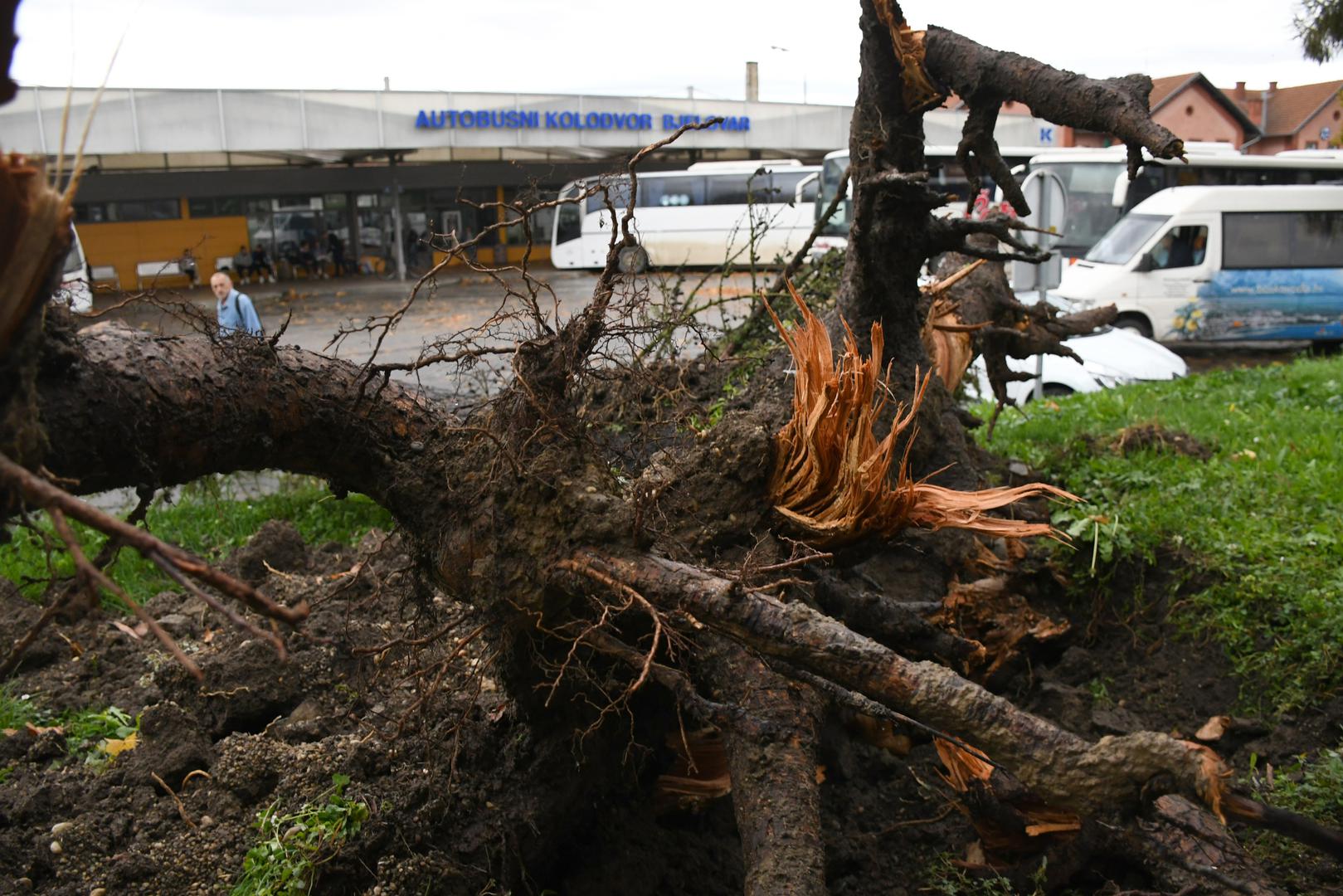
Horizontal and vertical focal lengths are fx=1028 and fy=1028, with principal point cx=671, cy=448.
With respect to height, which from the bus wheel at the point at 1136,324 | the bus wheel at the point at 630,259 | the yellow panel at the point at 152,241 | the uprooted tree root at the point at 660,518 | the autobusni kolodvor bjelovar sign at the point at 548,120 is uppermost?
the autobusni kolodvor bjelovar sign at the point at 548,120

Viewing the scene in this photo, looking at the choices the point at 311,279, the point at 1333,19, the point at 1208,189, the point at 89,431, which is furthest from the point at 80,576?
the point at 311,279

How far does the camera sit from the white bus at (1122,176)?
69.6ft

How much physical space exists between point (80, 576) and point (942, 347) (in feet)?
16.0

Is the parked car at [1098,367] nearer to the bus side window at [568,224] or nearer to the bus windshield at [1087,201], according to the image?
the bus windshield at [1087,201]

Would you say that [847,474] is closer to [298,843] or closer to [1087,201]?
[298,843]

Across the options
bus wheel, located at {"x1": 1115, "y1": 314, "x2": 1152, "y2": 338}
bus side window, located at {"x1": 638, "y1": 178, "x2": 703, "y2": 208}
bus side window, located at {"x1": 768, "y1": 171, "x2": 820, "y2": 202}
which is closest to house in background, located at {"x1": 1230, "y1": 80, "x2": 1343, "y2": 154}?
bus side window, located at {"x1": 768, "y1": 171, "x2": 820, "y2": 202}

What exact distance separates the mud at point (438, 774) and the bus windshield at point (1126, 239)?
13052 millimetres

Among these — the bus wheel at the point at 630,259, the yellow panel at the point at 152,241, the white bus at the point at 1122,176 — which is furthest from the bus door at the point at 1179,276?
the yellow panel at the point at 152,241

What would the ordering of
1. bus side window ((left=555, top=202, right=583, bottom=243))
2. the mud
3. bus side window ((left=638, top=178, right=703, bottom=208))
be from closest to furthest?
the mud, bus side window ((left=638, top=178, right=703, bottom=208)), bus side window ((left=555, top=202, right=583, bottom=243))

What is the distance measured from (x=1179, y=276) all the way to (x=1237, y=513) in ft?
40.4

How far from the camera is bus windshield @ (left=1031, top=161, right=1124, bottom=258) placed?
69.6ft

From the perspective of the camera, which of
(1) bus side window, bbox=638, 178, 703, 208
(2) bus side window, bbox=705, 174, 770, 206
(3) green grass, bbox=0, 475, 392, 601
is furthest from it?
(1) bus side window, bbox=638, 178, 703, 208

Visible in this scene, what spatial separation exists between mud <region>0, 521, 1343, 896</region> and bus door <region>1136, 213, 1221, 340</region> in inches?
504

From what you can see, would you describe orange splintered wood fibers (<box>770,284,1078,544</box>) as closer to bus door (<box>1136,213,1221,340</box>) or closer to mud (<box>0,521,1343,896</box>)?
mud (<box>0,521,1343,896</box>)
